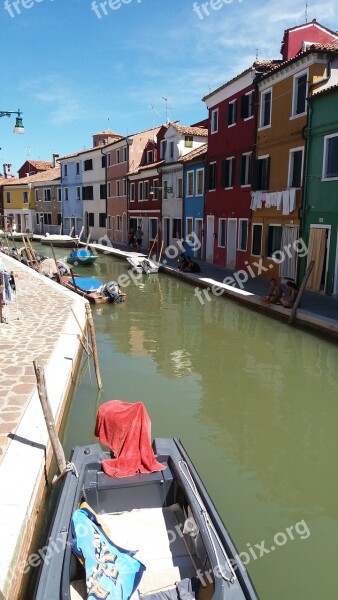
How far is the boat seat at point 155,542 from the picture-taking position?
4.45 m

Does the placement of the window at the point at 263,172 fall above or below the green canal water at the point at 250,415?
above

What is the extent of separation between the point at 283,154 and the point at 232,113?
5389 millimetres

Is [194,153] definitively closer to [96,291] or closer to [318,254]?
[96,291]

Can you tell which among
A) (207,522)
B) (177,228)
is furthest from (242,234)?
(207,522)

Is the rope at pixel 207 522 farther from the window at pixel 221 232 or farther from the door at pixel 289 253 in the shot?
the window at pixel 221 232

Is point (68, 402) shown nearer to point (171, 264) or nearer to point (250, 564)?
point (250, 564)

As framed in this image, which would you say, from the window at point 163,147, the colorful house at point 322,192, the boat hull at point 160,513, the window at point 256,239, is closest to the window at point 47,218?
the window at point 163,147

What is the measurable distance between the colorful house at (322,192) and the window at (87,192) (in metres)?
31.3

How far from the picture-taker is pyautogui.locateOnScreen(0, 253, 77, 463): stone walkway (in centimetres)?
705

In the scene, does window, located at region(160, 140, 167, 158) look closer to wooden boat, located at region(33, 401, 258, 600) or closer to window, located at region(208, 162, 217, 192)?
window, located at region(208, 162, 217, 192)

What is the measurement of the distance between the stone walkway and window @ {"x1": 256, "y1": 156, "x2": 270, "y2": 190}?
943 centimetres

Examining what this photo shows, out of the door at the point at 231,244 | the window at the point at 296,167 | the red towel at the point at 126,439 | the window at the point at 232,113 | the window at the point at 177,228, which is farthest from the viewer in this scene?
the window at the point at 177,228

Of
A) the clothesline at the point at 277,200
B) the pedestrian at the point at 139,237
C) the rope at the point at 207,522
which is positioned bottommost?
the rope at the point at 207,522

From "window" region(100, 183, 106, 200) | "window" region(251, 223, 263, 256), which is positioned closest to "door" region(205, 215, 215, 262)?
"window" region(251, 223, 263, 256)
